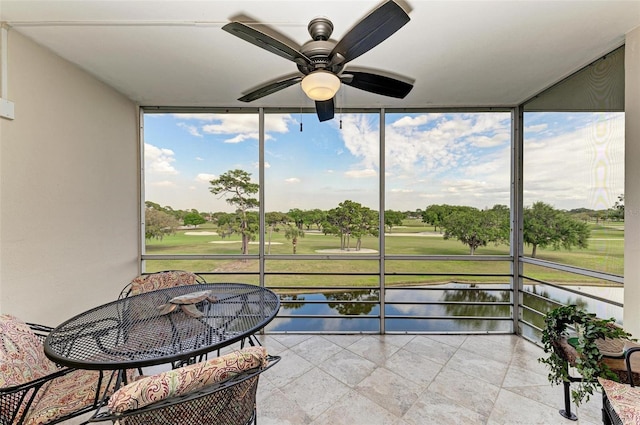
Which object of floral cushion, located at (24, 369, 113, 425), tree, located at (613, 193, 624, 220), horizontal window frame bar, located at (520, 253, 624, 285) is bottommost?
floral cushion, located at (24, 369, 113, 425)

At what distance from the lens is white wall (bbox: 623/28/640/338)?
5.83 ft

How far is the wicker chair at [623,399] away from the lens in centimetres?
115

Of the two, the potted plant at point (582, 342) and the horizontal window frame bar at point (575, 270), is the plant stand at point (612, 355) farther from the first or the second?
the horizontal window frame bar at point (575, 270)

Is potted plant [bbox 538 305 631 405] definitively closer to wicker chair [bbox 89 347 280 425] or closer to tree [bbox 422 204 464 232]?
tree [bbox 422 204 464 232]

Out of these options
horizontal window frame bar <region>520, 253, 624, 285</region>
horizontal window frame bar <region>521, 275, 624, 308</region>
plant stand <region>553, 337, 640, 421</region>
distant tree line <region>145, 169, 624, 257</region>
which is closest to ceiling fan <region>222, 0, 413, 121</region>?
distant tree line <region>145, 169, 624, 257</region>

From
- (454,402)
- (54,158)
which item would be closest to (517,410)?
(454,402)

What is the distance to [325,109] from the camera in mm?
1990

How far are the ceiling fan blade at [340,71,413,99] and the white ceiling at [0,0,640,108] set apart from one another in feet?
1.23

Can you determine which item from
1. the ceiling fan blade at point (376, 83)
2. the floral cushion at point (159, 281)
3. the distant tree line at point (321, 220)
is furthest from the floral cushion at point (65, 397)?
the ceiling fan blade at point (376, 83)

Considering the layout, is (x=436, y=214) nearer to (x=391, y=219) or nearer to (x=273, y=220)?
(x=391, y=219)

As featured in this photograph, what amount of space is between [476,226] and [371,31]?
8.90ft

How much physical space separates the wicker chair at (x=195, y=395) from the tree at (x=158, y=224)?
7.97 ft

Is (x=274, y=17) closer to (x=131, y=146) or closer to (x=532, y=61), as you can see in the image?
(x=532, y=61)

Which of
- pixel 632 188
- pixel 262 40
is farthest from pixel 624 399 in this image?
pixel 262 40
